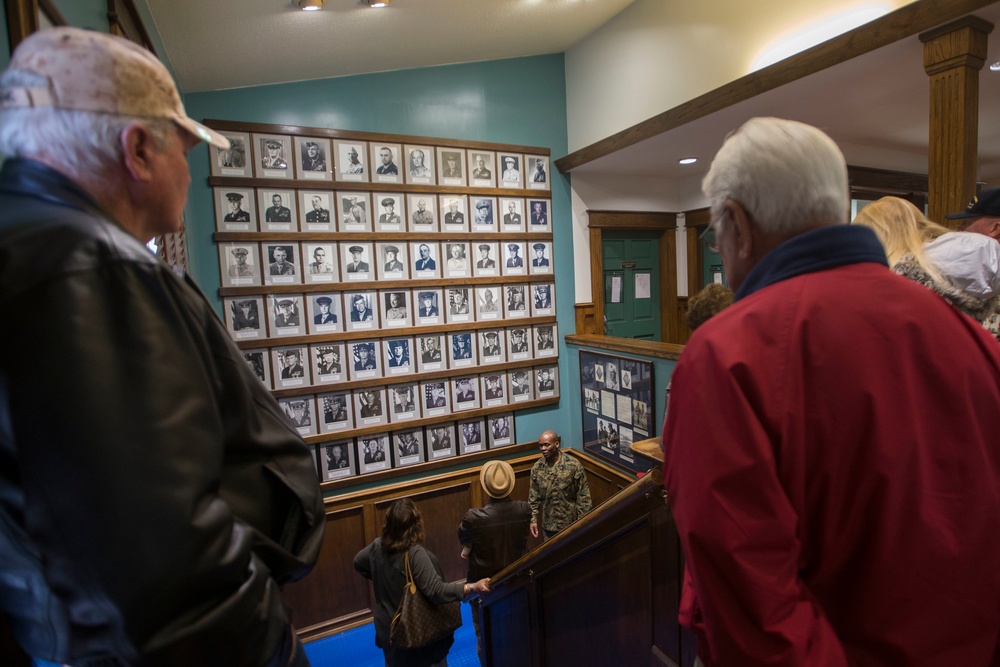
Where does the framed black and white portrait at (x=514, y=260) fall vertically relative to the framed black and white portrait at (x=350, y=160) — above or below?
below

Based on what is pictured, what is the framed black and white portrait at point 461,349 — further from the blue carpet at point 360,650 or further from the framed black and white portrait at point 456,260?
the blue carpet at point 360,650

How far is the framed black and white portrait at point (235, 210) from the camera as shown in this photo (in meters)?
3.43

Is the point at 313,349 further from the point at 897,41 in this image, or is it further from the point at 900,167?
the point at 900,167

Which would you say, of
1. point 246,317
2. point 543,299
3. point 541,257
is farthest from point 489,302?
point 246,317

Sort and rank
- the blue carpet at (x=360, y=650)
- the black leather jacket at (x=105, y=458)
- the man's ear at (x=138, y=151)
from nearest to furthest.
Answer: the black leather jacket at (x=105, y=458) < the man's ear at (x=138, y=151) < the blue carpet at (x=360, y=650)

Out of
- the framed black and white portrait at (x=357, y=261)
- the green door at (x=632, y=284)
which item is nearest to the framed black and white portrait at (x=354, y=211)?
the framed black and white portrait at (x=357, y=261)

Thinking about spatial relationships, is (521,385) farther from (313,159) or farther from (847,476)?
(847,476)

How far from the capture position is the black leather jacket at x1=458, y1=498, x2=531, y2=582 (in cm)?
302

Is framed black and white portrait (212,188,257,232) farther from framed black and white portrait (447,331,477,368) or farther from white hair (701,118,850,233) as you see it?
white hair (701,118,850,233)

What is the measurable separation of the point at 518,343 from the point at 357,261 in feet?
4.88

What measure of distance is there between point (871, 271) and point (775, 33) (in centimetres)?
266

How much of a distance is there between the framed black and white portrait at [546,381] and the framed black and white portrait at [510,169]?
1.58 metres

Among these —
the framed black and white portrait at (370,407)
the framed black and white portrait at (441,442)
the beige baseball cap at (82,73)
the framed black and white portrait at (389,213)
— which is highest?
A: the framed black and white portrait at (389,213)

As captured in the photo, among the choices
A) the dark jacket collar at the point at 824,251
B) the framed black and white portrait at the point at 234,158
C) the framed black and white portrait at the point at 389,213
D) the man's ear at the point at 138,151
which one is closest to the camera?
the man's ear at the point at 138,151
